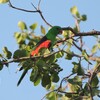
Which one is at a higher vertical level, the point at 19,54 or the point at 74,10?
the point at 74,10

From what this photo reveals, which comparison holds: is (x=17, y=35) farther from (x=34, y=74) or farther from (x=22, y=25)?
(x=34, y=74)

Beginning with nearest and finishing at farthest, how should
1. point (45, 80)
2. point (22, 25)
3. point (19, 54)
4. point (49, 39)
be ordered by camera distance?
1. point (19, 54)
2. point (45, 80)
3. point (49, 39)
4. point (22, 25)

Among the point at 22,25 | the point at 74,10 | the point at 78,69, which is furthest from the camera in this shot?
the point at 22,25

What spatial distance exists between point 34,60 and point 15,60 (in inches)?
6.4

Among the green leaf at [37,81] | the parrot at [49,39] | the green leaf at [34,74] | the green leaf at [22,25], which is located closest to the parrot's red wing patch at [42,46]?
the parrot at [49,39]

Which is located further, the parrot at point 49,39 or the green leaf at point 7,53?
the parrot at point 49,39

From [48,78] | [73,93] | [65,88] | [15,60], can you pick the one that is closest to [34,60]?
[15,60]

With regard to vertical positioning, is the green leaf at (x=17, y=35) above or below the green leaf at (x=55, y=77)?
above

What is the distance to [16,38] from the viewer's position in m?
3.74

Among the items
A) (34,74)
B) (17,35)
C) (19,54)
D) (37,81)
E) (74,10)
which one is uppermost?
(74,10)

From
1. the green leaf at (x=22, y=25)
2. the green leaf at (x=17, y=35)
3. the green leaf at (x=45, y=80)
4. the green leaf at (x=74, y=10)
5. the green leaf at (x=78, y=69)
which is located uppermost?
the green leaf at (x=74, y=10)

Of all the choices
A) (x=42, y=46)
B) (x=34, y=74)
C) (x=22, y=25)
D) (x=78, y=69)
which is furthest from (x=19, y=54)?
(x=22, y=25)

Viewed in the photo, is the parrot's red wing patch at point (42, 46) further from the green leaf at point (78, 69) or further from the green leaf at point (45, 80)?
the green leaf at point (78, 69)

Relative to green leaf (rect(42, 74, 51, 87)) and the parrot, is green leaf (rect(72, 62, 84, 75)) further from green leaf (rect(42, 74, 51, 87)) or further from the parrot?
the parrot
